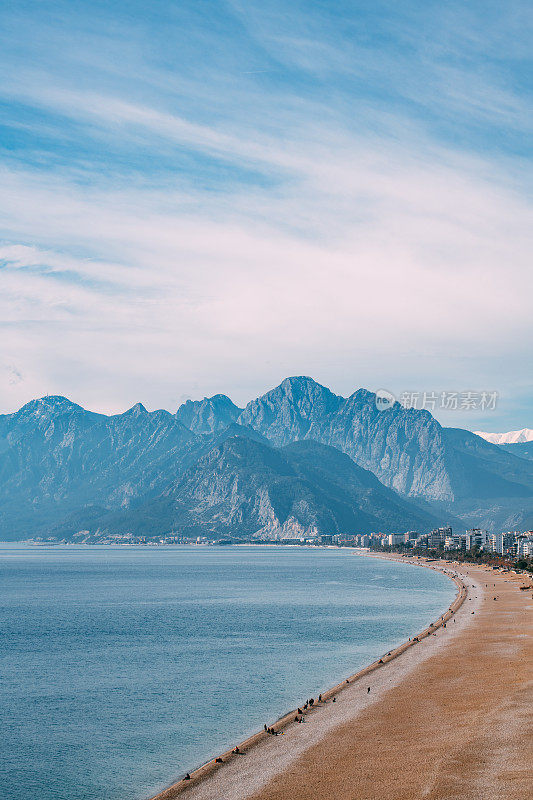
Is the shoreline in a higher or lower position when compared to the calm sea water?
higher

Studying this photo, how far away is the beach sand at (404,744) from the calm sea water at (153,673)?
12.7 ft

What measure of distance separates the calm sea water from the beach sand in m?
3.86

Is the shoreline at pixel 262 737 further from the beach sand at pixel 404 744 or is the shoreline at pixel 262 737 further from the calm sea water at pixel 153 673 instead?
the calm sea water at pixel 153 673

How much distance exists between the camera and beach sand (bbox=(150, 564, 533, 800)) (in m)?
39.2

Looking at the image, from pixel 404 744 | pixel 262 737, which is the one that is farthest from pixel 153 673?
pixel 404 744

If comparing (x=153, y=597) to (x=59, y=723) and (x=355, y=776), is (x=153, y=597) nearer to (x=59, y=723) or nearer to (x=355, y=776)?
(x=59, y=723)

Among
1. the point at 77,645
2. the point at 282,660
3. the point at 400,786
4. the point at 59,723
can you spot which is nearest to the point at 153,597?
the point at 77,645

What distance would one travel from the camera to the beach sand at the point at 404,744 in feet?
129

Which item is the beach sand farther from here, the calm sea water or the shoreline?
the calm sea water

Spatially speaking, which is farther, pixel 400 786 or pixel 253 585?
pixel 253 585

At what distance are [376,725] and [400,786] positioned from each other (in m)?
12.9

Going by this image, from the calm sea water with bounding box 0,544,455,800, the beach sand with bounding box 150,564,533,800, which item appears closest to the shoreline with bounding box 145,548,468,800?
the beach sand with bounding box 150,564,533,800

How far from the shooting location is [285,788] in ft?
131

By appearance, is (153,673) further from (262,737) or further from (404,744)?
(404,744)
